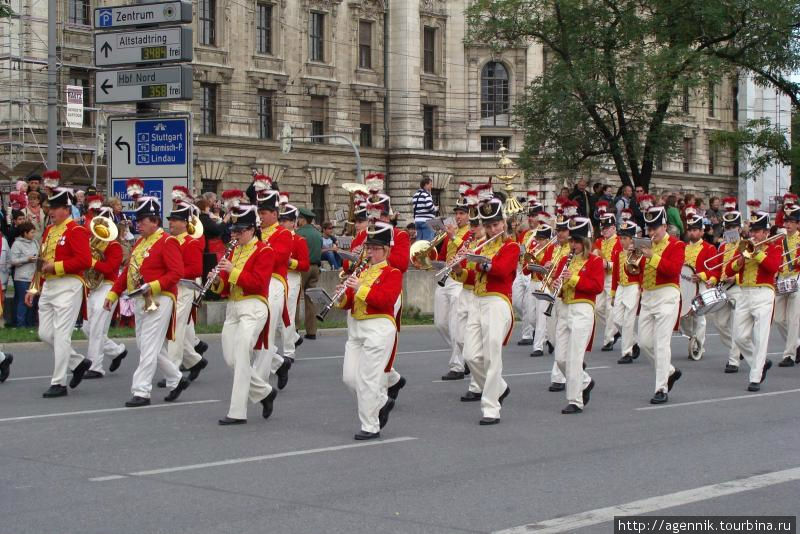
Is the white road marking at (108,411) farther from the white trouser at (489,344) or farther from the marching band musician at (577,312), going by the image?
the marching band musician at (577,312)

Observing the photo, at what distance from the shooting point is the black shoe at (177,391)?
544 inches

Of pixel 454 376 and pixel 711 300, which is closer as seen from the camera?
pixel 454 376

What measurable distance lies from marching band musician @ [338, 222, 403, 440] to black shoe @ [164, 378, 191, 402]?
2.88 meters

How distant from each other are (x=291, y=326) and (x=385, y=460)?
275 inches

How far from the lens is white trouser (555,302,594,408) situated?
13.4m

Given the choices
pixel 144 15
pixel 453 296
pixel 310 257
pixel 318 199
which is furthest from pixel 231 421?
pixel 318 199

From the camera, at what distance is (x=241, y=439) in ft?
37.6

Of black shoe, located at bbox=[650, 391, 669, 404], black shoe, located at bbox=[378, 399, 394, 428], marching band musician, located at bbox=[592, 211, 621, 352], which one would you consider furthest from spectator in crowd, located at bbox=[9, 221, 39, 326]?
black shoe, located at bbox=[650, 391, 669, 404]

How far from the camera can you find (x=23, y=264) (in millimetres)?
20688

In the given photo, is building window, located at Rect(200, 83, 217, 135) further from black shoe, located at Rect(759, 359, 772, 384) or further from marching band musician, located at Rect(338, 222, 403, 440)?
marching band musician, located at Rect(338, 222, 403, 440)

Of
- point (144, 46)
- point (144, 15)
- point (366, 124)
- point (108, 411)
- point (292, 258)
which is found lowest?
point (108, 411)

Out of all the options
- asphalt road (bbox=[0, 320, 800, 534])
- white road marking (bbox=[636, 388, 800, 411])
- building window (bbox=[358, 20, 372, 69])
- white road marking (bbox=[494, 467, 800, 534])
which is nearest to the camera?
white road marking (bbox=[494, 467, 800, 534])

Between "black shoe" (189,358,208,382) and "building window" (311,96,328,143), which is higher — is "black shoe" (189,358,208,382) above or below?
below

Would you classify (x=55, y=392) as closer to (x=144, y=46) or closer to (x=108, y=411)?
(x=108, y=411)
